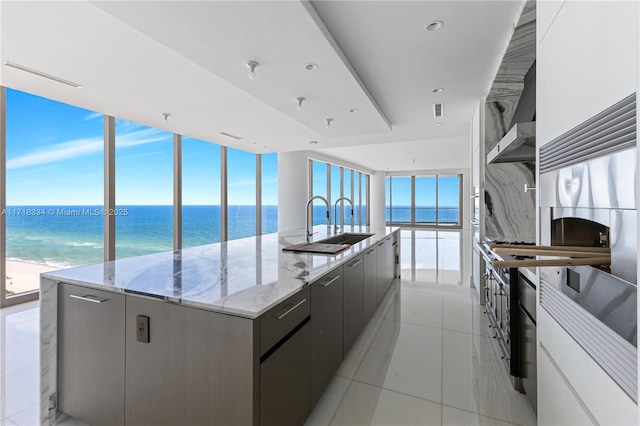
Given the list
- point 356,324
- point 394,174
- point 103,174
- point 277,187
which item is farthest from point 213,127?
point 394,174

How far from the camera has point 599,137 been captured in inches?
32.9

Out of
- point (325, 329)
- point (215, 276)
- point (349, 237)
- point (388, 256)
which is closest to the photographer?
point (215, 276)

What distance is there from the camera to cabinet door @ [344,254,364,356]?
2090 mm

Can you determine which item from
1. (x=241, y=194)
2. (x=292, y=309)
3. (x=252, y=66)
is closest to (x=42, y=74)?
(x=252, y=66)

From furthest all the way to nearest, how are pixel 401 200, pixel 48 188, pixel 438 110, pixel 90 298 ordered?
pixel 401 200 → pixel 48 188 → pixel 438 110 → pixel 90 298

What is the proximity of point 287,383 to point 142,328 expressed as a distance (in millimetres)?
706

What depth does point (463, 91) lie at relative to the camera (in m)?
3.28

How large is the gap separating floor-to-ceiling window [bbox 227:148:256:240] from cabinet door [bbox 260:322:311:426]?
540 cm

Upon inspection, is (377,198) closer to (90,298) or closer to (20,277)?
(20,277)

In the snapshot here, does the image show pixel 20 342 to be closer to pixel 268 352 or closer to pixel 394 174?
pixel 268 352

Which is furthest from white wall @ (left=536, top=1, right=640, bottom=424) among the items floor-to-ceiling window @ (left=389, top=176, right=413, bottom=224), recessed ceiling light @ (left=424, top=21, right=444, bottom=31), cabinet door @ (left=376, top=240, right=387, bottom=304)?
floor-to-ceiling window @ (left=389, top=176, right=413, bottom=224)

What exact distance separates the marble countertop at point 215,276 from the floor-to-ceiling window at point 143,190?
327 cm

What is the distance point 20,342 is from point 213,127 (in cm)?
359

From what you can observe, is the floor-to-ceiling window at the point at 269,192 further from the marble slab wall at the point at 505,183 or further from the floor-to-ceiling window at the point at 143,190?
the marble slab wall at the point at 505,183
